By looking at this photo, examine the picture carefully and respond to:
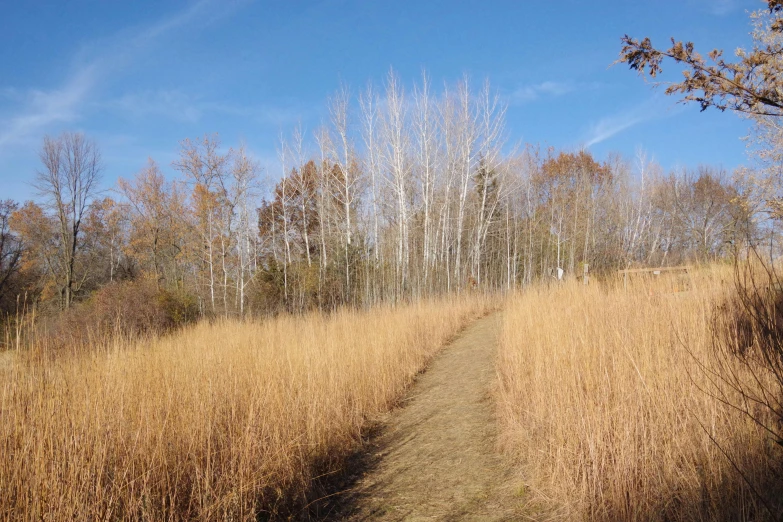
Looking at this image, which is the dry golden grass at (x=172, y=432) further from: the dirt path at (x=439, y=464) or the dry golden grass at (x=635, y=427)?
the dry golden grass at (x=635, y=427)

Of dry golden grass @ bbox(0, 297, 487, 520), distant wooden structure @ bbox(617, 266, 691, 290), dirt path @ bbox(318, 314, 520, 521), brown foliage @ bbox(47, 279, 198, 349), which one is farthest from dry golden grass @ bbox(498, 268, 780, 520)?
brown foliage @ bbox(47, 279, 198, 349)

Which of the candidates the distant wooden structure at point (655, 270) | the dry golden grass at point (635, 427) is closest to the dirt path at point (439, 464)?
the dry golden grass at point (635, 427)

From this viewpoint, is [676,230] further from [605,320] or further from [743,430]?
[743,430]

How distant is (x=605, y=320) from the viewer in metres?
5.18

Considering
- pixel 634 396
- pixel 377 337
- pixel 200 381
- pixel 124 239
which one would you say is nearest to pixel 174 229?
pixel 124 239

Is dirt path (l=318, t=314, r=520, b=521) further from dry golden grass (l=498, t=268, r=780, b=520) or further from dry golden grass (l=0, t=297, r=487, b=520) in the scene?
dry golden grass (l=0, t=297, r=487, b=520)

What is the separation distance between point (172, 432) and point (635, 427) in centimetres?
336

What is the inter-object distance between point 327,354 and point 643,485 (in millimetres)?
4581

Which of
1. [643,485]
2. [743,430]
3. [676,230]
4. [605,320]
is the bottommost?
[643,485]

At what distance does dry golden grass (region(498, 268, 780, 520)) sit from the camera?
8.07ft

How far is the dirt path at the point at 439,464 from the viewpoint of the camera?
3.35m

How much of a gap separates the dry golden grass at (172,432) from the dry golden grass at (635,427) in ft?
6.37

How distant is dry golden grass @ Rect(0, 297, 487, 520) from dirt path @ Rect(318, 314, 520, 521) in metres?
0.46

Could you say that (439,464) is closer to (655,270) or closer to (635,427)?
(635,427)
